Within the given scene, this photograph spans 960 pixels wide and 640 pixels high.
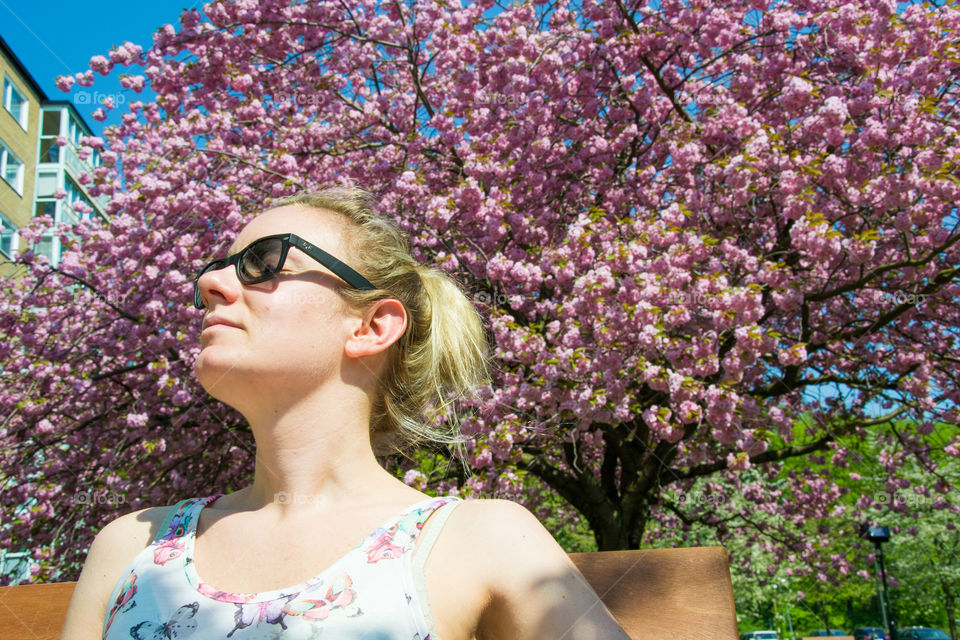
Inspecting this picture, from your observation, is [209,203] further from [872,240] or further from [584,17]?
[872,240]

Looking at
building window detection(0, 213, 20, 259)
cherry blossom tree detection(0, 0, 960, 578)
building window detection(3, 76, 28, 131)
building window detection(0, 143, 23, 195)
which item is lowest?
cherry blossom tree detection(0, 0, 960, 578)

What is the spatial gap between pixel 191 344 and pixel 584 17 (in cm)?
454

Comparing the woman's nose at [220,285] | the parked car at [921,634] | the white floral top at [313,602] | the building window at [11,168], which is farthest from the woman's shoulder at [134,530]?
the building window at [11,168]

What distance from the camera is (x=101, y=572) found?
1640 millimetres

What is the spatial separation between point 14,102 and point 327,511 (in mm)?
33255

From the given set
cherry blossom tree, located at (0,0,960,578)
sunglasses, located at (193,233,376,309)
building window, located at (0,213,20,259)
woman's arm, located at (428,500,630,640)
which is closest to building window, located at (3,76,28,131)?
building window, located at (0,213,20,259)

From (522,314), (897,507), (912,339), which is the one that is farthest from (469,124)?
(897,507)

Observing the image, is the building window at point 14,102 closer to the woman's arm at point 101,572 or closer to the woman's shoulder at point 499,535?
the woman's arm at point 101,572

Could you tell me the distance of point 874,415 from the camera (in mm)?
7609

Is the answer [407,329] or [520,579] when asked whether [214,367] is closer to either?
[407,329]

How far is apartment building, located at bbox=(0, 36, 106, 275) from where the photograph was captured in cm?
2619

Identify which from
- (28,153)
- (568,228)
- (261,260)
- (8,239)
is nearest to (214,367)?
(261,260)

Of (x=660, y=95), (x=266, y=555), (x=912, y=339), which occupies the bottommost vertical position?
(x=266, y=555)

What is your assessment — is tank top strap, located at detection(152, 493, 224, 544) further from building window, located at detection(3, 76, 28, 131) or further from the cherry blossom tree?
building window, located at detection(3, 76, 28, 131)
